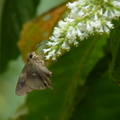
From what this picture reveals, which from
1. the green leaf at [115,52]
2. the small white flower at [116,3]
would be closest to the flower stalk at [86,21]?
the small white flower at [116,3]

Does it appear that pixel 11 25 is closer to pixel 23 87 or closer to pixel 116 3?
pixel 23 87

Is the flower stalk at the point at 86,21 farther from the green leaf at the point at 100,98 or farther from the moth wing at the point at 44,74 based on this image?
the green leaf at the point at 100,98

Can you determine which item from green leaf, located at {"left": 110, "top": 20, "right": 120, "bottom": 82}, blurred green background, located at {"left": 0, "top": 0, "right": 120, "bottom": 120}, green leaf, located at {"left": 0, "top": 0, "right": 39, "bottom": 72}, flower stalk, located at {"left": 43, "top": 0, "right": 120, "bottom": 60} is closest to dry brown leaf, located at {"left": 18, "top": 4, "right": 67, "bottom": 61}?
blurred green background, located at {"left": 0, "top": 0, "right": 120, "bottom": 120}

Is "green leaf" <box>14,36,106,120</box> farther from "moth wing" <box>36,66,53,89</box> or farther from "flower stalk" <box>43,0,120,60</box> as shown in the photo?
"flower stalk" <box>43,0,120,60</box>

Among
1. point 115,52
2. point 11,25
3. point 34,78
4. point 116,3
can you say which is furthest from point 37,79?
point 11,25

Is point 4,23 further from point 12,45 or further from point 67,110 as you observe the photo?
point 67,110

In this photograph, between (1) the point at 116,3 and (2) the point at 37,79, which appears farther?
(2) the point at 37,79
